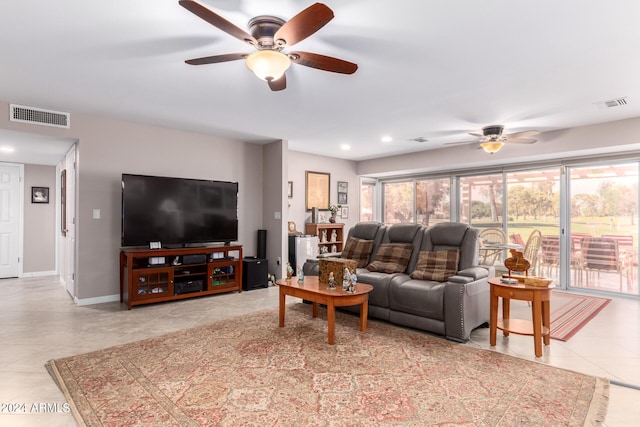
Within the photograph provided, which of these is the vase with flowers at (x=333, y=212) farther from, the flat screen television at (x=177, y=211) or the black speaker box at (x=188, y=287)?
the black speaker box at (x=188, y=287)

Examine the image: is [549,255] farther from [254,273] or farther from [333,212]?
[254,273]

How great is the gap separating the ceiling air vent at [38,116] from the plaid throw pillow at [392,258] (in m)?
4.11

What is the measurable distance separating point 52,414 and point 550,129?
626 cm

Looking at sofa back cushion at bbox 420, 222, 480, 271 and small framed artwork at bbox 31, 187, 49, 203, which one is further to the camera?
small framed artwork at bbox 31, 187, 49, 203

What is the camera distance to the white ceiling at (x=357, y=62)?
2227 mm

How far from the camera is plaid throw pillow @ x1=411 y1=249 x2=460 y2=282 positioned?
3.60 meters

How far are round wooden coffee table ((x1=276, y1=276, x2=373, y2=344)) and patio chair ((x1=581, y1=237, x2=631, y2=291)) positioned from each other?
4.30m

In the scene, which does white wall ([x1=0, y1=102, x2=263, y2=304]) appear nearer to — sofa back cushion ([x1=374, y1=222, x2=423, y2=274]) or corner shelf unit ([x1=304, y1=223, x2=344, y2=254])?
corner shelf unit ([x1=304, y1=223, x2=344, y2=254])

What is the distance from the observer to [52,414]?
204 cm

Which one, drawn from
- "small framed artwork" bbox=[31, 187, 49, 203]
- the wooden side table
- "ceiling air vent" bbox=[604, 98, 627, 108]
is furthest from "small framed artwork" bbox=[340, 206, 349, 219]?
"small framed artwork" bbox=[31, 187, 49, 203]

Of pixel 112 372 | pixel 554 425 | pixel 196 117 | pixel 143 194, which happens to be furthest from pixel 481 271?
pixel 143 194

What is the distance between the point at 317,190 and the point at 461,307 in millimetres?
4480

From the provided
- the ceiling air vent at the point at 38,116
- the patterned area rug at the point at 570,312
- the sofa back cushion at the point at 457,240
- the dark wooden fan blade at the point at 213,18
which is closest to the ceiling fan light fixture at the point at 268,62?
the dark wooden fan blade at the point at 213,18

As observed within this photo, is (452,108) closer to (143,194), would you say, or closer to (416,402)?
(416,402)
